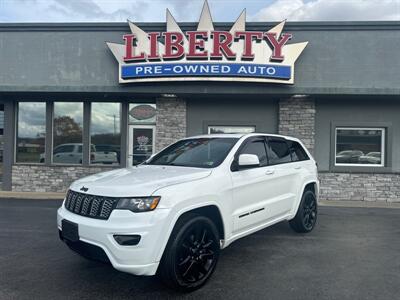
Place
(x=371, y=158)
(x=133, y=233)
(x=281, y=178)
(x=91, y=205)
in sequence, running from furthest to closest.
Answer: (x=371, y=158)
(x=281, y=178)
(x=91, y=205)
(x=133, y=233)

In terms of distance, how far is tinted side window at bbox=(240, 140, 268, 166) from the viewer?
5205 millimetres

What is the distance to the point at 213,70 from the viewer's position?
10211mm

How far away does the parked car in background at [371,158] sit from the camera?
1124cm

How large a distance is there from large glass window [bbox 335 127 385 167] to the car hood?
835 centimetres

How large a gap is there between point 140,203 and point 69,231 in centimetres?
101

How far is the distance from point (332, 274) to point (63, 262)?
3.69 meters

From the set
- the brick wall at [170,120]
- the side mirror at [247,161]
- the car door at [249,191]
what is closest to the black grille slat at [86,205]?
the car door at [249,191]

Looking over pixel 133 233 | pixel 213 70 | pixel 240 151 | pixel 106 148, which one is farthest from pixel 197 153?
pixel 106 148

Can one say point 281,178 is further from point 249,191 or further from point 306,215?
point 306,215

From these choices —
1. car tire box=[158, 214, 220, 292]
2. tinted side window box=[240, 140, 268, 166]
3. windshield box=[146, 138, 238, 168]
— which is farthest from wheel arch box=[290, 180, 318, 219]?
car tire box=[158, 214, 220, 292]

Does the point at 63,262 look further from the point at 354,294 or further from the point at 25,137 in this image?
the point at 25,137

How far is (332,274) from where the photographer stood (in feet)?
14.8

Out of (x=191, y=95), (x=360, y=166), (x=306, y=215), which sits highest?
(x=191, y=95)

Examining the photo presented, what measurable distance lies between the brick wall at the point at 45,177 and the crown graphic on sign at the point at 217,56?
3.71 metres
